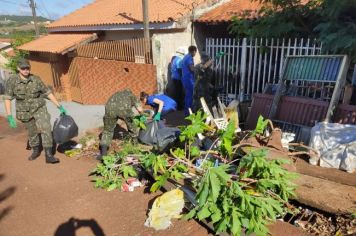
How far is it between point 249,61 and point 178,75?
6.30ft

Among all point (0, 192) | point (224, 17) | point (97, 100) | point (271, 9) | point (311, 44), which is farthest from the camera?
point (97, 100)

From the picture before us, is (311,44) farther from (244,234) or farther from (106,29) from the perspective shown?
(106,29)

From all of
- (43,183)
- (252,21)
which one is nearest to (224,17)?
(252,21)

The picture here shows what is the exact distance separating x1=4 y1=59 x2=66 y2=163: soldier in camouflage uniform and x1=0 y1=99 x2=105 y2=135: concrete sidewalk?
6.56ft

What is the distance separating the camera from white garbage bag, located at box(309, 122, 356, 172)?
384cm

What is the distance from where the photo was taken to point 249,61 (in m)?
7.62

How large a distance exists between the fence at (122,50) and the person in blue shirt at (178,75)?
77 centimetres

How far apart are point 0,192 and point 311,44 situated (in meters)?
6.34

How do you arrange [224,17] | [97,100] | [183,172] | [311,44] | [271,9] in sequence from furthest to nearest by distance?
[97,100] → [224,17] → [311,44] → [271,9] → [183,172]

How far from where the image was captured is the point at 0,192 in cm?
460

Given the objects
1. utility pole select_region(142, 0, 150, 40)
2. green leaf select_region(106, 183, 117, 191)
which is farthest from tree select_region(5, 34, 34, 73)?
green leaf select_region(106, 183, 117, 191)

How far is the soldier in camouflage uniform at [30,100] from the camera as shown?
5.30m

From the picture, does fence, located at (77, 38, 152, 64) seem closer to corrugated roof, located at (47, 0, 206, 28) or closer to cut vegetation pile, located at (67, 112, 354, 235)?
corrugated roof, located at (47, 0, 206, 28)

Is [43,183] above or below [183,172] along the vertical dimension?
below
